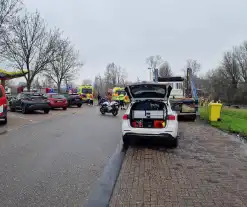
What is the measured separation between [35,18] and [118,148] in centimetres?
2920

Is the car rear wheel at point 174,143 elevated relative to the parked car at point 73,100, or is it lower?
lower

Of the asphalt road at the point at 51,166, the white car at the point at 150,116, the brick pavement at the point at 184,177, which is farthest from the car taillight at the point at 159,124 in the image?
the asphalt road at the point at 51,166

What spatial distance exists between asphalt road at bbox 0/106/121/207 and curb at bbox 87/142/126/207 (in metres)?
0.11

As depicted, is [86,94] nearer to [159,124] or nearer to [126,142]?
[126,142]

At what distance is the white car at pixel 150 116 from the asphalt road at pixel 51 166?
2.86 ft

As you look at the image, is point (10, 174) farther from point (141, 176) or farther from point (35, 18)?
point (35, 18)

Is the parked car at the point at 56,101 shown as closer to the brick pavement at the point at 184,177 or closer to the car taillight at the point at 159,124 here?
the brick pavement at the point at 184,177

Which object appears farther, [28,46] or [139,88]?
[28,46]

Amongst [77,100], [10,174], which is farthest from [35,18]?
[10,174]

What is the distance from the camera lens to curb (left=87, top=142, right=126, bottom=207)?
420 cm

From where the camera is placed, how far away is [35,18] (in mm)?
33250

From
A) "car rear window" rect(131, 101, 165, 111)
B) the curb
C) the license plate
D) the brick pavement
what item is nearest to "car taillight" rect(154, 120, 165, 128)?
"car rear window" rect(131, 101, 165, 111)

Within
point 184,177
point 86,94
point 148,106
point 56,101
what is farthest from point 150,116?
point 86,94

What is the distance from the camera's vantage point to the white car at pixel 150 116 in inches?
315
